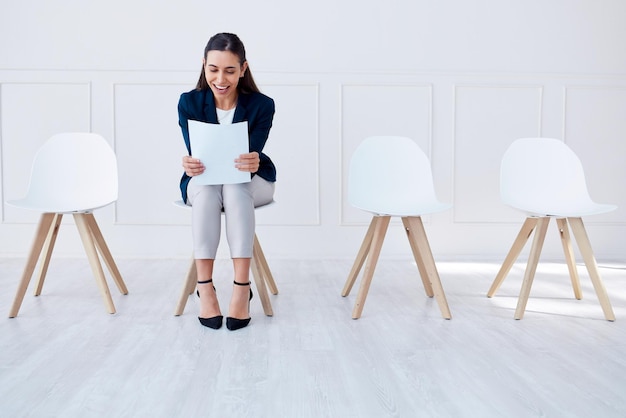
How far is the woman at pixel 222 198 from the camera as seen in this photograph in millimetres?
1953

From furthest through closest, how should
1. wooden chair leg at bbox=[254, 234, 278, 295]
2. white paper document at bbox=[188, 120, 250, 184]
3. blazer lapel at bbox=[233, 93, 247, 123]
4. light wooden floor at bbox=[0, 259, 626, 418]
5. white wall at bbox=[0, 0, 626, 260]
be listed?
white wall at bbox=[0, 0, 626, 260] < wooden chair leg at bbox=[254, 234, 278, 295] < blazer lapel at bbox=[233, 93, 247, 123] < white paper document at bbox=[188, 120, 250, 184] < light wooden floor at bbox=[0, 259, 626, 418]

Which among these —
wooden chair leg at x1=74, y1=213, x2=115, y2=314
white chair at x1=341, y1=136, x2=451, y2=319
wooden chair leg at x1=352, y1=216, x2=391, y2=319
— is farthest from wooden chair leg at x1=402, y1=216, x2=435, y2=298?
wooden chair leg at x1=74, y1=213, x2=115, y2=314

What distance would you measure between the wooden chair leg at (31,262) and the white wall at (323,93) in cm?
130

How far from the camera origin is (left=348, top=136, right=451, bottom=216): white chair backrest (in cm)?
243

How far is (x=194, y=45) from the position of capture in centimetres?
342

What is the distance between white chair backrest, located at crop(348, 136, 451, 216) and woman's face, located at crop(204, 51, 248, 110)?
0.65 meters

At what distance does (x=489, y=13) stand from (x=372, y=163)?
1.64 m

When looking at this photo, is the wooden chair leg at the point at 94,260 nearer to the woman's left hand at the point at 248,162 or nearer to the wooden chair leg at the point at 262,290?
the wooden chair leg at the point at 262,290

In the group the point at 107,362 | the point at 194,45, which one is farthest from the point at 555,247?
the point at 107,362

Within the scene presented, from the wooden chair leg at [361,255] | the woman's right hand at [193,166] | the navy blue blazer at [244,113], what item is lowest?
the wooden chair leg at [361,255]

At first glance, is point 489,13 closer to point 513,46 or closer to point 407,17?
point 513,46

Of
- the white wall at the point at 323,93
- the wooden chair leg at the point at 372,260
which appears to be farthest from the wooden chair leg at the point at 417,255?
the white wall at the point at 323,93

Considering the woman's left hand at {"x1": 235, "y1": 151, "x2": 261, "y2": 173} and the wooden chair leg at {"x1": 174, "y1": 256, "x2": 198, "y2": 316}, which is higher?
the woman's left hand at {"x1": 235, "y1": 151, "x2": 261, "y2": 173}

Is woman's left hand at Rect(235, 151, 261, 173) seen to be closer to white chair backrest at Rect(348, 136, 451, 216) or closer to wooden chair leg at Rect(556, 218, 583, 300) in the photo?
white chair backrest at Rect(348, 136, 451, 216)
